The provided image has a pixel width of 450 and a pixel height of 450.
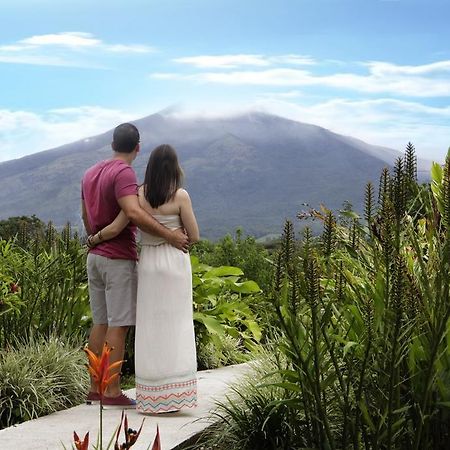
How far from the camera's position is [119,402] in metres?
6.23

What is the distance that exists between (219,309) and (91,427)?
382 cm

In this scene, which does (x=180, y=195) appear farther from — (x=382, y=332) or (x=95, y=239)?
(x=382, y=332)

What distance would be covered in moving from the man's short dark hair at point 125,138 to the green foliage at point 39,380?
5.24ft

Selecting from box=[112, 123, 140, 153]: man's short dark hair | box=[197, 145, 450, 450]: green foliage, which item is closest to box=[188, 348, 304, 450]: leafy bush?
box=[197, 145, 450, 450]: green foliage

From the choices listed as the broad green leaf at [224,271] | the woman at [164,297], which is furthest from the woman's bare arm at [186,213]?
the broad green leaf at [224,271]

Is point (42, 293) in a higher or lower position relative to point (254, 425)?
higher

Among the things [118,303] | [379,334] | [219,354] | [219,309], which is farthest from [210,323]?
[379,334]

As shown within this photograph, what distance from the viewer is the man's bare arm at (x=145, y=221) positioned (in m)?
5.99

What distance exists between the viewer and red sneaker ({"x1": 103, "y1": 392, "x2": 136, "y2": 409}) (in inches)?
244

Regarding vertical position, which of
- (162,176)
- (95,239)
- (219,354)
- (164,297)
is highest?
(162,176)

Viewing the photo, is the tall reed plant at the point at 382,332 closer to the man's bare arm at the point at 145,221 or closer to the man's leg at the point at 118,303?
the man's bare arm at the point at 145,221

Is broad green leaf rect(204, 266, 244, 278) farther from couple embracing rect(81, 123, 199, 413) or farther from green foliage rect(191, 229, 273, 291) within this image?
couple embracing rect(81, 123, 199, 413)

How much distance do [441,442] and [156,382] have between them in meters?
2.43

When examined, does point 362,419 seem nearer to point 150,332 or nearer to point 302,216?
point 302,216
